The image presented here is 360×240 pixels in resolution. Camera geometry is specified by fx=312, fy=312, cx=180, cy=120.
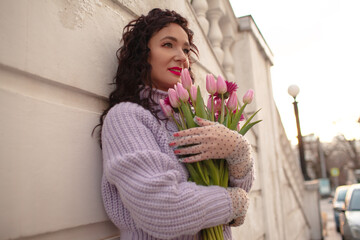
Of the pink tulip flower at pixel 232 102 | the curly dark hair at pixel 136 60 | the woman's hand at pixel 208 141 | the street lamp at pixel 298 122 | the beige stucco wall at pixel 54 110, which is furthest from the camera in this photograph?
the street lamp at pixel 298 122

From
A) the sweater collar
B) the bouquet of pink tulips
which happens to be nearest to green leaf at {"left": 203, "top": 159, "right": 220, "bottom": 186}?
the bouquet of pink tulips

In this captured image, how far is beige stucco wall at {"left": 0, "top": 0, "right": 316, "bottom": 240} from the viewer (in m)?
1.06

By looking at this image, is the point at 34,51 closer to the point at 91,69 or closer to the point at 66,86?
the point at 66,86

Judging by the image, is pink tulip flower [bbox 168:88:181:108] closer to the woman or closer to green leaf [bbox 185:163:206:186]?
the woman

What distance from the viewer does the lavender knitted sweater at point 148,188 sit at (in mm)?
1173

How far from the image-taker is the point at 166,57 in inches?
67.5

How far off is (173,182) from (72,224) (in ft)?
1.48

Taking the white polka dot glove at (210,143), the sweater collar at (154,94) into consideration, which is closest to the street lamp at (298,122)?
the sweater collar at (154,94)

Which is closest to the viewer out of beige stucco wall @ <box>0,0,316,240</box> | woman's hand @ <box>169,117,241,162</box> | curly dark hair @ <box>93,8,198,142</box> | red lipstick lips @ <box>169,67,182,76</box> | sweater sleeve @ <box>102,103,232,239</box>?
beige stucco wall @ <box>0,0,316,240</box>

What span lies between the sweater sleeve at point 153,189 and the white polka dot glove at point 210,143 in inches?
3.9

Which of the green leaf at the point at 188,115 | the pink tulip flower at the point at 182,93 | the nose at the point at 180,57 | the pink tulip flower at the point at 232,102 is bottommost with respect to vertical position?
the green leaf at the point at 188,115

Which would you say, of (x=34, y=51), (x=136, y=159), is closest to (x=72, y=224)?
(x=136, y=159)

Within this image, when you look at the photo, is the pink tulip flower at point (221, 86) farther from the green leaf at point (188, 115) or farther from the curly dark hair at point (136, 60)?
the curly dark hair at point (136, 60)

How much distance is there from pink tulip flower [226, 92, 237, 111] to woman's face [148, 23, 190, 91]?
0.38 m
